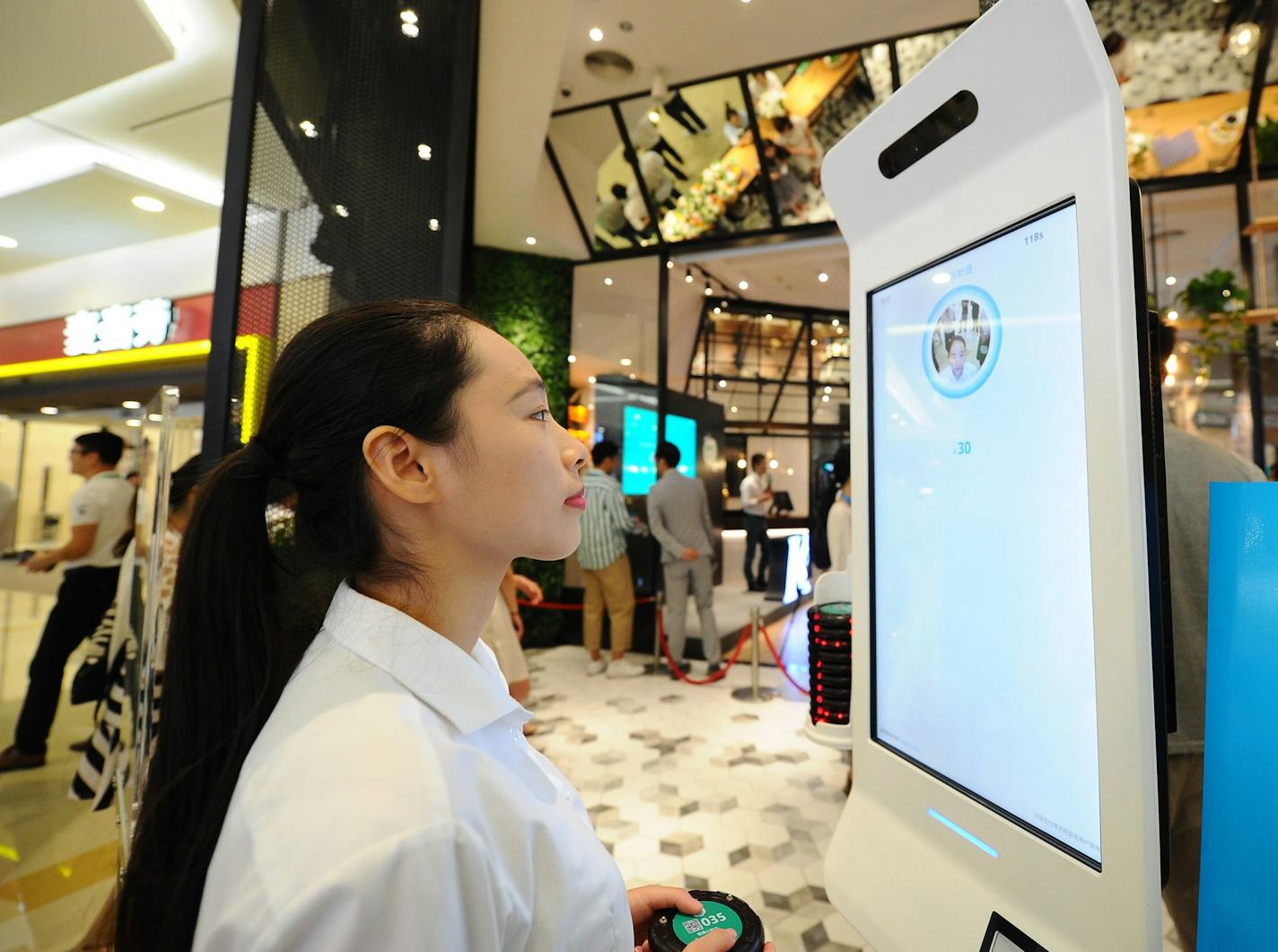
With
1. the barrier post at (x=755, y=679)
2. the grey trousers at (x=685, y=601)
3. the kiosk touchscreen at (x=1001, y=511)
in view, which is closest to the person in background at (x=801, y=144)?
the grey trousers at (x=685, y=601)

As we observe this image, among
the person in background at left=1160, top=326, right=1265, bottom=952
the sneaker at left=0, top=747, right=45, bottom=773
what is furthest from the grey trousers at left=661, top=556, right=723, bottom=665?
the person in background at left=1160, top=326, right=1265, bottom=952

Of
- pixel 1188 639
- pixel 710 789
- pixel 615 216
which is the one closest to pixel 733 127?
pixel 615 216

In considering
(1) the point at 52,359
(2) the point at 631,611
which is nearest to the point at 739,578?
(2) the point at 631,611

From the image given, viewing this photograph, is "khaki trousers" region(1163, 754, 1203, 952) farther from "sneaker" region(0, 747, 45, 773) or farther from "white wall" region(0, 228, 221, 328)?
"white wall" region(0, 228, 221, 328)

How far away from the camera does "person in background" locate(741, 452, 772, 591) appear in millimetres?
6203

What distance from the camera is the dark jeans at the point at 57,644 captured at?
11.4 ft

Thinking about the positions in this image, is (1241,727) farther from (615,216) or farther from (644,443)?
(615,216)

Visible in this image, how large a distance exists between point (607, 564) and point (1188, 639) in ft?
14.5

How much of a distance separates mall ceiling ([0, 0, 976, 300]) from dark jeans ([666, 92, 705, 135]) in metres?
0.34

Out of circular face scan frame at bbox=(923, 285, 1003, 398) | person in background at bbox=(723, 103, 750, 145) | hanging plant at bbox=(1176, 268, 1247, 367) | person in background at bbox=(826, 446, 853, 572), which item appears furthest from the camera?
person in background at bbox=(723, 103, 750, 145)

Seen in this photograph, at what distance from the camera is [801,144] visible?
515 centimetres

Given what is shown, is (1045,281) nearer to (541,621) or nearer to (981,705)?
(981,705)

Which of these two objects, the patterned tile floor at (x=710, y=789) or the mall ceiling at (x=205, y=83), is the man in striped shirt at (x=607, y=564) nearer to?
the patterned tile floor at (x=710, y=789)

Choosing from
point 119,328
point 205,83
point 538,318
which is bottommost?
point 119,328
